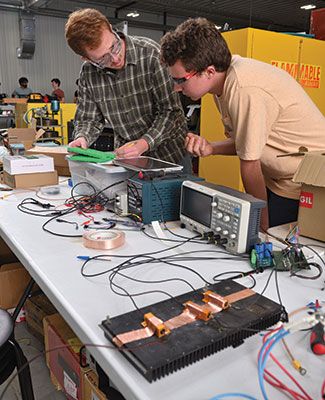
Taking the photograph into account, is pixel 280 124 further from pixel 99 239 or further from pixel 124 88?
pixel 124 88

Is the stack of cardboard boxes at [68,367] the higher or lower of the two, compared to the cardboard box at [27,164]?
lower

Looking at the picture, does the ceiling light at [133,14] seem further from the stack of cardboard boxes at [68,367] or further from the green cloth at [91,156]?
the stack of cardboard boxes at [68,367]

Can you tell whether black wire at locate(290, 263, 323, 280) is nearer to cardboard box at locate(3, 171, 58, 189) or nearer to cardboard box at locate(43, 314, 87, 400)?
cardboard box at locate(43, 314, 87, 400)

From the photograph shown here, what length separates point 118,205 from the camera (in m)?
1.44

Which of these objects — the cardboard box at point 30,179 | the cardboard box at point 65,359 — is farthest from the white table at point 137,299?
the cardboard box at point 30,179

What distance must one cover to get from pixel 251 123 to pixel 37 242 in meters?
0.76

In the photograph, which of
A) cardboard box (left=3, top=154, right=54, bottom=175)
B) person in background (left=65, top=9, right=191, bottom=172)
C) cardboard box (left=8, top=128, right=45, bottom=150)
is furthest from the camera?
cardboard box (left=8, top=128, right=45, bottom=150)

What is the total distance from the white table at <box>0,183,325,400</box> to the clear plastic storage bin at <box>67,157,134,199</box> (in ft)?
0.65

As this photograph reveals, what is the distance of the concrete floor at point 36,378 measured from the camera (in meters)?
1.47

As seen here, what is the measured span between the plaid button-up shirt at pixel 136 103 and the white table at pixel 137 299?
670 mm

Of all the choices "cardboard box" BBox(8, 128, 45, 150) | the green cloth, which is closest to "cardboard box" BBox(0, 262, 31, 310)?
the green cloth

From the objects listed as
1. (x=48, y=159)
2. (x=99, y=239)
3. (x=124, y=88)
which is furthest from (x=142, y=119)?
(x=99, y=239)

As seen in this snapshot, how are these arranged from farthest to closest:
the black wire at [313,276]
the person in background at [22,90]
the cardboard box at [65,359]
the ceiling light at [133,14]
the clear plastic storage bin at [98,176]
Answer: the ceiling light at [133,14]
the person in background at [22,90]
the clear plastic storage bin at [98,176]
the cardboard box at [65,359]
the black wire at [313,276]

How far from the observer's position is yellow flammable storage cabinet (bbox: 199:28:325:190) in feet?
9.12
